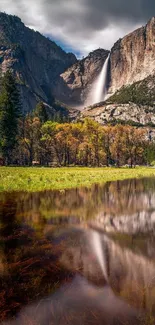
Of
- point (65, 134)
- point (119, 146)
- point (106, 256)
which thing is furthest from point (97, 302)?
point (119, 146)

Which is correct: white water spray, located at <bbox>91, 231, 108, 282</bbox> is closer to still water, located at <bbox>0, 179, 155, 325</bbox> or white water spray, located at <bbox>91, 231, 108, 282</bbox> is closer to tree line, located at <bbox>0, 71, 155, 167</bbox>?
still water, located at <bbox>0, 179, 155, 325</bbox>

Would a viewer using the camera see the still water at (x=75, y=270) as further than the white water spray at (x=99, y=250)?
No

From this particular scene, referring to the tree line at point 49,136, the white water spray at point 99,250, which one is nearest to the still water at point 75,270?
the white water spray at point 99,250

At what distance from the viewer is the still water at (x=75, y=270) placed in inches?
215

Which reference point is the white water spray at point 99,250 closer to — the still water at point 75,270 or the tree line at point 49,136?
the still water at point 75,270

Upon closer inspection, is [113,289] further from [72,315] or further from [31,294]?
[31,294]

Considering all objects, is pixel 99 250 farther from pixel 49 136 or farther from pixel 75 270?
pixel 49 136

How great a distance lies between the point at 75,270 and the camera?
7.50 m

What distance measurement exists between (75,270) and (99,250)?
6.60 feet

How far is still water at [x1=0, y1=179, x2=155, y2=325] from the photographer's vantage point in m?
5.47

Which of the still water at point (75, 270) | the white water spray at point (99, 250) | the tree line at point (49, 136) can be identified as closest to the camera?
the still water at point (75, 270)

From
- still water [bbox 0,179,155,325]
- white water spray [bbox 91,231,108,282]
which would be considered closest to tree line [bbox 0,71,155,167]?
still water [bbox 0,179,155,325]

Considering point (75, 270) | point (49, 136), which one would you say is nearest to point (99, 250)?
point (75, 270)

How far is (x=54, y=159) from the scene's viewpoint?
125m
